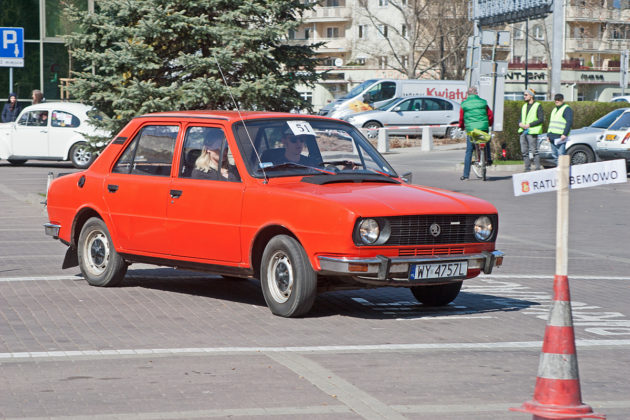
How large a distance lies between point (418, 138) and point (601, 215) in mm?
22938

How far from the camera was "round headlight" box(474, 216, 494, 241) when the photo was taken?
9516mm

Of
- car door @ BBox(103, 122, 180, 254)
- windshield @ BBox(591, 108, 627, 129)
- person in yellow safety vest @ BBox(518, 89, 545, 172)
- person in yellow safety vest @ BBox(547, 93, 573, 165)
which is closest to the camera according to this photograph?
car door @ BBox(103, 122, 180, 254)

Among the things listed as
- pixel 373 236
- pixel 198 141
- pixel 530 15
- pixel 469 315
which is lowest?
pixel 469 315

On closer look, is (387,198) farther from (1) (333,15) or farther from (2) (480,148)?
(1) (333,15)

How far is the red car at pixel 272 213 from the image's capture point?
29.3ft

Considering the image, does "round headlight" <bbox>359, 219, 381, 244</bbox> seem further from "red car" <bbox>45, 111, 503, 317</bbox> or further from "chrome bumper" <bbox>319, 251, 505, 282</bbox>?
"chrome bumper" <bbox>319, 251, 505, 282</bbox>

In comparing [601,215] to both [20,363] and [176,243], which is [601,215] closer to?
[176,243]

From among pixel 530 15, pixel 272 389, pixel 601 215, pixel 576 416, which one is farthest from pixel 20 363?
pixel 530 15

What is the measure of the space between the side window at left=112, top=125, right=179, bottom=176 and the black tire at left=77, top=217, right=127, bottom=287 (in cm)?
60

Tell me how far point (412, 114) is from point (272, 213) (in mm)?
33492

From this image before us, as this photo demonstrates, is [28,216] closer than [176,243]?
No

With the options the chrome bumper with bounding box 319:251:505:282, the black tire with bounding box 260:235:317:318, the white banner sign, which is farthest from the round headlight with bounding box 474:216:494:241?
the white banner sign

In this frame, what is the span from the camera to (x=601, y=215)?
19844 mm

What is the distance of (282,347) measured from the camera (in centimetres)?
804
